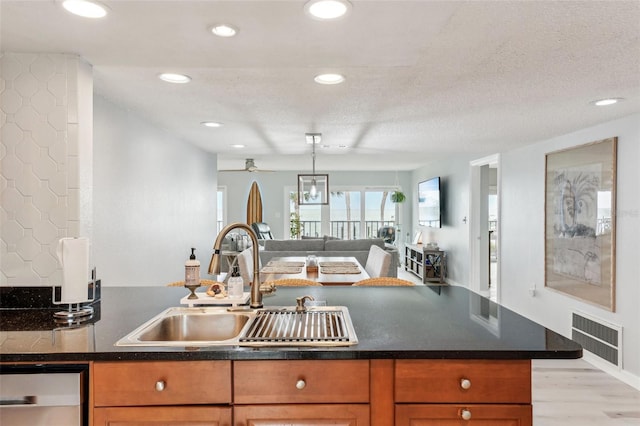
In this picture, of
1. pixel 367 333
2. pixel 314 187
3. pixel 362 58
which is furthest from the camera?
pixel 314 187

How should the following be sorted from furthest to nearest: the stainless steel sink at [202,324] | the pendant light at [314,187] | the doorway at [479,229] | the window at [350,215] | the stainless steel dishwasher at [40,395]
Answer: the window at [350,215] < the doorway at [479,229] < the pendant light at [314,187] < the stainless steel sink at [202,324] < the stainless steel dishwasher at [40,395]

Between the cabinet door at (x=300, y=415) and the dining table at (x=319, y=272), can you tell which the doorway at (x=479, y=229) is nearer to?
the dining table at (x=319, y=272)

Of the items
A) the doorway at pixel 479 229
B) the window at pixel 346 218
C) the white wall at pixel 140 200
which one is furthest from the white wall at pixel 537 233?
the white wall at pixel 140 200

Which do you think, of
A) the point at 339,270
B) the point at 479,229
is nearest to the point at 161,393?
the point at 339,270

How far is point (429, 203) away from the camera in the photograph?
8.00m

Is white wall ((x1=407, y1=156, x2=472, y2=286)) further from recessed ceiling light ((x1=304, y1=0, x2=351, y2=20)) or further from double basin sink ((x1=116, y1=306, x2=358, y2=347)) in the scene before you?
recessed ceiling light ((x1=304, y1=0, x2=351, y2=20))

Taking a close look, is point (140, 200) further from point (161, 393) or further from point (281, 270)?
point (161, 393)

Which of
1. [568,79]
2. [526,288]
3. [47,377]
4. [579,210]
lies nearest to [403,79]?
[568,79]

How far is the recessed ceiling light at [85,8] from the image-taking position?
1453mm

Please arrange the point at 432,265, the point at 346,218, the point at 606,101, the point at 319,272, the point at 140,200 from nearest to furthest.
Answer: the point at 606,101 < the point at 140,200 < the point at 319,272 < the point at 432,265 < the point at 346,218

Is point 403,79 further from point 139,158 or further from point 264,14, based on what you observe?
point 139,158

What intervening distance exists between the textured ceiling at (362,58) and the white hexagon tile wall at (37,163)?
0.13 metres

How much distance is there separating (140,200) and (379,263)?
7.33 ft

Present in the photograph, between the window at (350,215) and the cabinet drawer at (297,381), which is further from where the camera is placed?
the window at (350,215)
